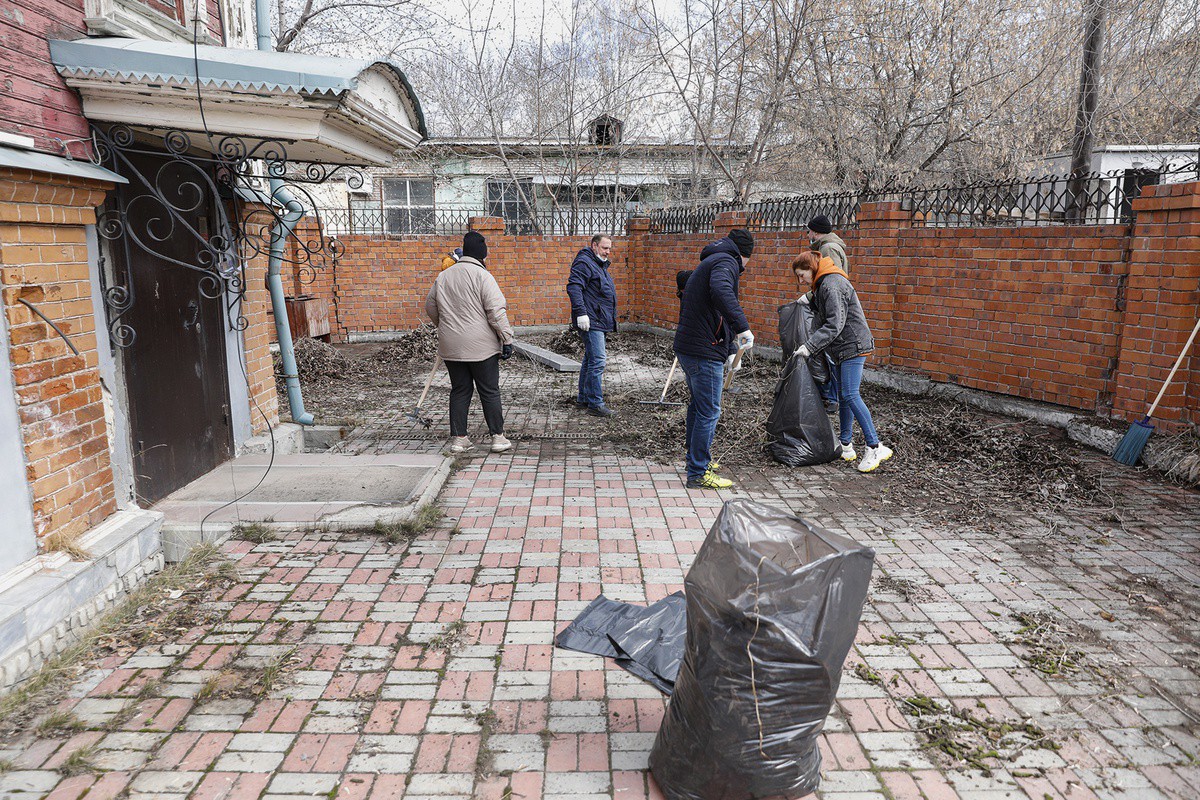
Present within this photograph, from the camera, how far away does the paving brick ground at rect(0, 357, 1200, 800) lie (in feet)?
8.72

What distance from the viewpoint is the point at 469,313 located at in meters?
6.39

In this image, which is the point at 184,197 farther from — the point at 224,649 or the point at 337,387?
the point at 337,387

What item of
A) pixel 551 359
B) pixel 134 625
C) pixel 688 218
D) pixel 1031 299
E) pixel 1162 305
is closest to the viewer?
pixel 134 625

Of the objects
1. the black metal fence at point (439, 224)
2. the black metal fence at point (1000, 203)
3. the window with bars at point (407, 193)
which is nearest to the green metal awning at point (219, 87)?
the black metal fence at point (1000, 203)

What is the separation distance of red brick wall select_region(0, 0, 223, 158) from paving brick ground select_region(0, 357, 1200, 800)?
2.36 metres

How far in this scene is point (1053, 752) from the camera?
2766mm

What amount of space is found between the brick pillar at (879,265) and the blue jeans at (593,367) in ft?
11.0

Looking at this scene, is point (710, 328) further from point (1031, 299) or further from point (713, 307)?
point (1031, 299)

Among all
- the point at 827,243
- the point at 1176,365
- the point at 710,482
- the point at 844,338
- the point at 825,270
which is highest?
the point at 827,243

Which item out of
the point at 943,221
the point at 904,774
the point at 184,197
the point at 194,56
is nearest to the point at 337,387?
the point at 184,197

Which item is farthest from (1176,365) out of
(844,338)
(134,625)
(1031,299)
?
(134,625)

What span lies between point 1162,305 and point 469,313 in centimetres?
547

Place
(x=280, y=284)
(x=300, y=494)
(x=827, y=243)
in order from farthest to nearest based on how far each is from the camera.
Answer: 1. (x=827, y=243)
2. (x=280, y=284)
3. (x=300, y=494)

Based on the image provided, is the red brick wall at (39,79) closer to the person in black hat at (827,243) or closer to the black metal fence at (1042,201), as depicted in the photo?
the person in black hat at (827,243)
